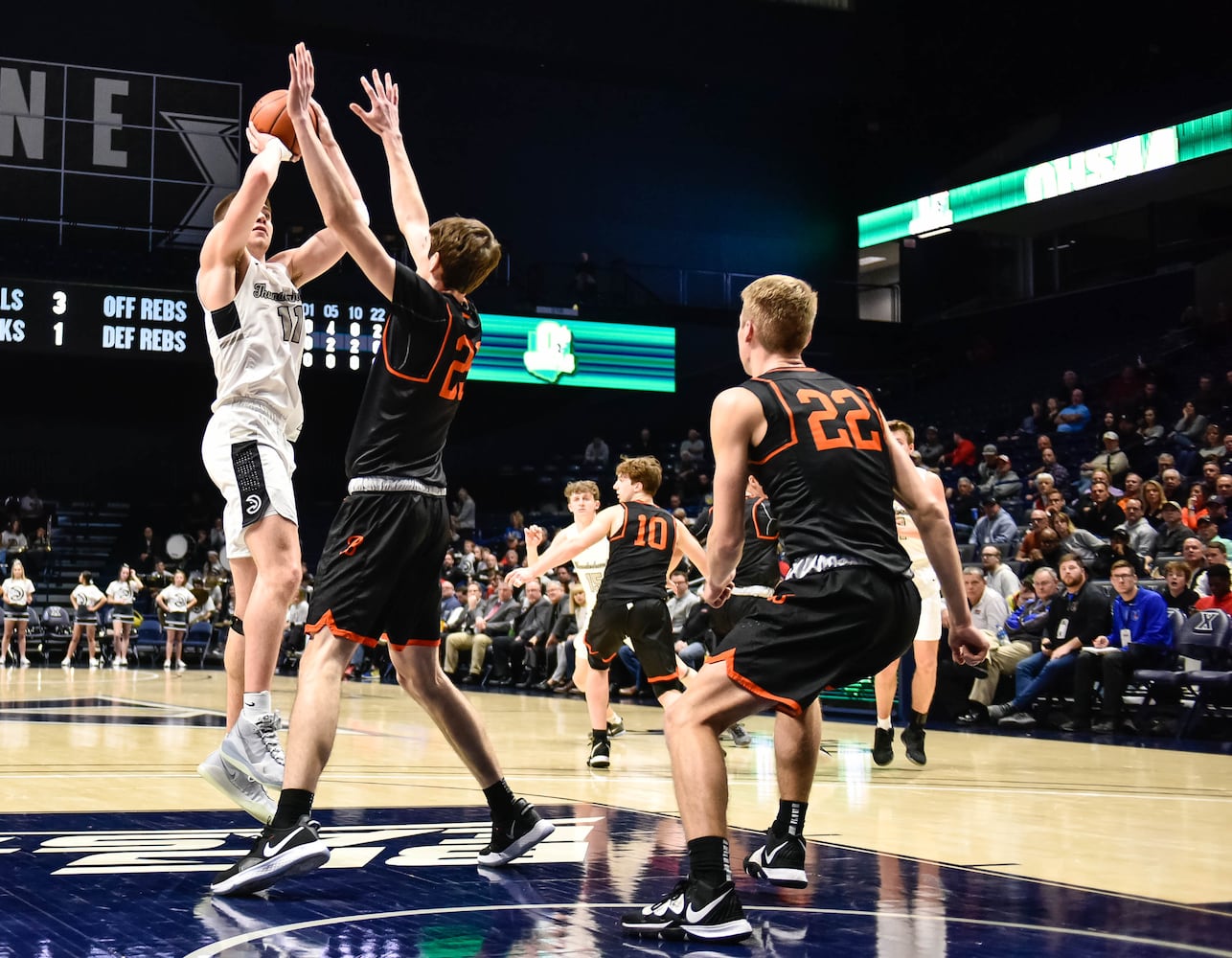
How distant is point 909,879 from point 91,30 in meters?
23.7

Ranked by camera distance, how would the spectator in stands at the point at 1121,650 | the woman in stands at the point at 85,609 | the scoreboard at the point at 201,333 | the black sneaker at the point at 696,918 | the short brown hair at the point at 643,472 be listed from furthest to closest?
the woman in stands at the point at 85,609
the scoreboard at the point at 201,333
the spectator in stands at the point at 1121,650
the short brown hair at the point at 643,472
the black sneaker at the point at 696,918

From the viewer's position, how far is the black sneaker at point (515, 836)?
13.8ft

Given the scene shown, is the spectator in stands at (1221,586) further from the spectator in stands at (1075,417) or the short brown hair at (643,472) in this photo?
the spectator in stands at (1075,417)

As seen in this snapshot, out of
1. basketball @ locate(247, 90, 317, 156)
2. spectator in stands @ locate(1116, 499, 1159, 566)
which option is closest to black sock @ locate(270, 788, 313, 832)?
basketball @ locate(247, 90, 317, 156)

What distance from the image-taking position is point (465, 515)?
79.3ft

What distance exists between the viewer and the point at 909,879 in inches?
162

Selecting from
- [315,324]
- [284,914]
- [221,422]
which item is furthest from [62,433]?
[284,914]

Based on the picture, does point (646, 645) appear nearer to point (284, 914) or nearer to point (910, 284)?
point (284, 914)

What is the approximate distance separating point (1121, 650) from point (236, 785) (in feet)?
26.0

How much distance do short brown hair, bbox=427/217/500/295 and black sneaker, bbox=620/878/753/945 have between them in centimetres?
195

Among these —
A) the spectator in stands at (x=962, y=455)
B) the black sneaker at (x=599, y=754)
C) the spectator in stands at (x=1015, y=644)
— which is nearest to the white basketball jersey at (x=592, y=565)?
the black sneaker at (x=599, y=754)

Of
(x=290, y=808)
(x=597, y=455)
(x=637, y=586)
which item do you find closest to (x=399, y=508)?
(x=290, y=808)

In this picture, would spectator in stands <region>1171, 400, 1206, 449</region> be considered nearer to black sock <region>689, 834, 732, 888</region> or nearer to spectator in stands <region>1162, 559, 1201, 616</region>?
spectator in stands <region>1162, 559, 1201, 616</region>

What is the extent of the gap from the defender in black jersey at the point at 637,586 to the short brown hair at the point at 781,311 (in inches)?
168
